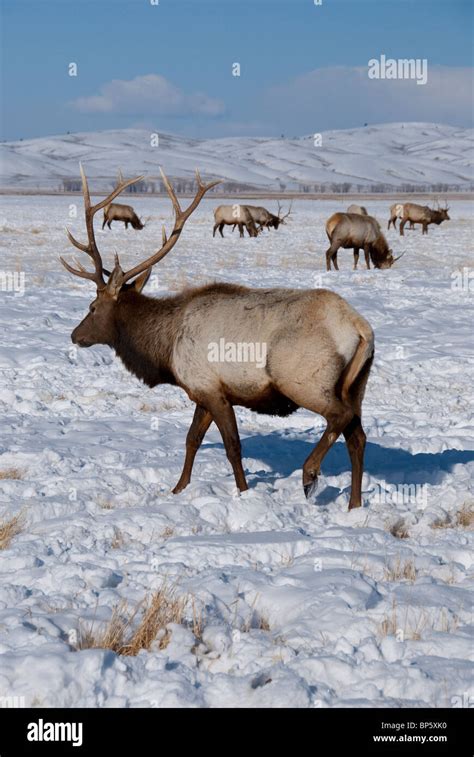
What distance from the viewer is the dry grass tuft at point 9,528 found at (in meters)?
5.12

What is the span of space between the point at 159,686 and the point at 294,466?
3845 millimetres

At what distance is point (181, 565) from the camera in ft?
15.9

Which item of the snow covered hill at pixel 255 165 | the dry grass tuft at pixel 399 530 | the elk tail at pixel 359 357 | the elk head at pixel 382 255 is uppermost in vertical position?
the snow covered hill at pixel 255 165

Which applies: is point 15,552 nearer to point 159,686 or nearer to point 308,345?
point 159,686

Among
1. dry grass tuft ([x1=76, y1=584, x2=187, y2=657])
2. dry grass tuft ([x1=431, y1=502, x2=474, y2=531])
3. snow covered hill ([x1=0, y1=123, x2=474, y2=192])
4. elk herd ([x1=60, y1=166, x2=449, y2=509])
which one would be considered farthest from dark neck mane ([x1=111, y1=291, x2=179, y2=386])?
snow covered hill ([x1=0, y1=123, x2=474, y2=192])

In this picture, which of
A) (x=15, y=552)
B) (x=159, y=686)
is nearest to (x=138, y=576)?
(x=15, y=552)

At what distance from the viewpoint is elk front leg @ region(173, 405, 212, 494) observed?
6.52 metres

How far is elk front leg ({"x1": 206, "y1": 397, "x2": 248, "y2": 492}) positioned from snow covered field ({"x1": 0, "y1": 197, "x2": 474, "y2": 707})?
0.13 metres

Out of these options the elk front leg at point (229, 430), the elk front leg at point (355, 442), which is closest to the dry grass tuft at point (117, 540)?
the elk front leg at point (229, 430)

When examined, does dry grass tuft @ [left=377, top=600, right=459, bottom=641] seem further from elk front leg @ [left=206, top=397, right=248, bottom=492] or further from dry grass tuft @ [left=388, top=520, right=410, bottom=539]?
elk front leg @ [left=206, top=397, right=248, bottom=492]

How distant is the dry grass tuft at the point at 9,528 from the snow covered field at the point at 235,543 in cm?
8

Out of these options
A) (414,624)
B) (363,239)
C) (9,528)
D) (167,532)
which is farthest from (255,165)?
(414,624)

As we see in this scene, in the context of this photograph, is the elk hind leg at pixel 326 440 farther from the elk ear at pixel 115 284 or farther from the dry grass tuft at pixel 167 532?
the elk ear at pixel 115 284

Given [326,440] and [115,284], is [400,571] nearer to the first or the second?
[326,440]
